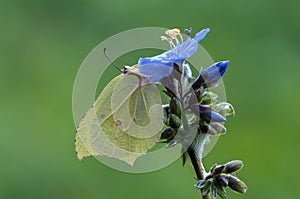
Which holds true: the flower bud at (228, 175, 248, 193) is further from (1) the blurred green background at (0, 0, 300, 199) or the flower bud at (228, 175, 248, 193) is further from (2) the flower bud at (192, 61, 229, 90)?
(1) the blurred green background at (0, 0, 300, 199)

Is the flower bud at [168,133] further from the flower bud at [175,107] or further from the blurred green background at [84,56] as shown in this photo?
the blurred green background at [84,56]

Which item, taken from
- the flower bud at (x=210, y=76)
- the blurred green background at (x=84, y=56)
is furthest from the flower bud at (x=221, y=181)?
the blurred green background at (x=84, y=56)

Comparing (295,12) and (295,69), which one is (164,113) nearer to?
(295,69)

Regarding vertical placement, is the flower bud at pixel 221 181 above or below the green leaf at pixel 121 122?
below

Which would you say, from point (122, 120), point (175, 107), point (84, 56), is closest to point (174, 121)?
point (175, 107)

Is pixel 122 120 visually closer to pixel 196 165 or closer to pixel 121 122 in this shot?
pixel 121 122

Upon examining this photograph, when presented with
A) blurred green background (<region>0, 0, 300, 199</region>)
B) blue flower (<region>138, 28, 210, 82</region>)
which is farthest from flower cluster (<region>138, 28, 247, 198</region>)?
blurred green background (<region>0, 0, 300, 199</region>)

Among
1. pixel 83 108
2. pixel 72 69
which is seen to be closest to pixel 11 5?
pixel 72 69
